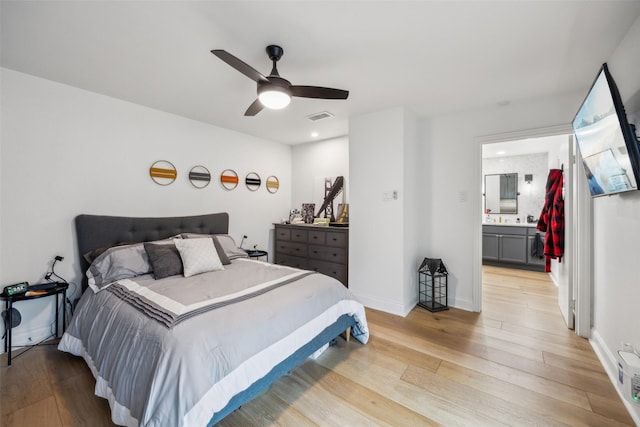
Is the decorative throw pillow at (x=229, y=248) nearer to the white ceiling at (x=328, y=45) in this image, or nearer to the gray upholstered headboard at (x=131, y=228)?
the gray upholstered headboard at (x=131, y=228)

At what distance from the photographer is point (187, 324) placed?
1.45 meters

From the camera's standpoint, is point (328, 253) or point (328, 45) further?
point (328, 253)

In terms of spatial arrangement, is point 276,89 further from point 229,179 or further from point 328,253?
point 328,253

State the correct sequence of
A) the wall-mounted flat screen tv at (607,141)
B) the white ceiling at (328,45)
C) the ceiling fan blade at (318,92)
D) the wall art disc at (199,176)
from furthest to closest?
the wall art disc at (199,176) → the ceiling fan blade at (318,92) → the white ceiling at (328,45) → the wall-mounted flat screen tv at (607,141)

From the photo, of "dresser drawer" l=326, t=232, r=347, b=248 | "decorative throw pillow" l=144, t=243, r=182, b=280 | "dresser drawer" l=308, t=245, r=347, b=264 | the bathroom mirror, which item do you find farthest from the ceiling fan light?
the bathroom mirror

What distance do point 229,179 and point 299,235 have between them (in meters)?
1.33

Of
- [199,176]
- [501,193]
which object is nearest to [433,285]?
[199,176]

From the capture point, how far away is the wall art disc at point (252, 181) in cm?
413

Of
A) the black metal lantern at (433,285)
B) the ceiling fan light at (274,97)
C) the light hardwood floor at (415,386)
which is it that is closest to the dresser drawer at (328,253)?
the black metal lantern at (433,285)

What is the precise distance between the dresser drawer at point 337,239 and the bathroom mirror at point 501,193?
412 centimetres

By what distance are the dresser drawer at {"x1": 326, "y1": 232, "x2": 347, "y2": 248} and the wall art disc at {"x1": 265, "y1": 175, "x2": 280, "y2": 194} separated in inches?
55.0

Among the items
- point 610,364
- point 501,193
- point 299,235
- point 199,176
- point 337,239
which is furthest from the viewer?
point 501,193

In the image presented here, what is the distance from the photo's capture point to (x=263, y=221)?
439 centimetres

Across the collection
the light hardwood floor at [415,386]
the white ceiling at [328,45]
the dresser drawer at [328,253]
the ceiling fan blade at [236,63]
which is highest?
the white ceiling at [328,45]
